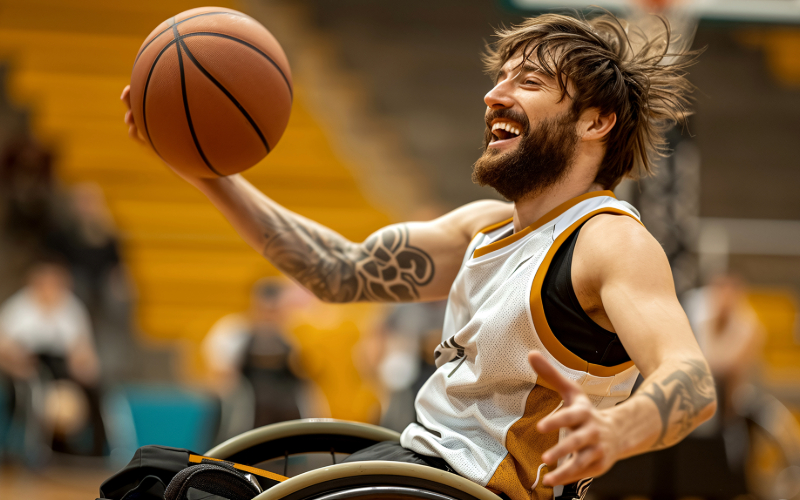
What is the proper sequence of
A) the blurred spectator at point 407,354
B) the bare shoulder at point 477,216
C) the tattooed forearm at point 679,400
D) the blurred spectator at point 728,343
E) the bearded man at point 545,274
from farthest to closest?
the blurred spectator at point 407,354
the blurred spectator at point 728,343
the bare shoulder at point 477,216
the bearded man at point 545,274
the tattooed forearm at point 679,400

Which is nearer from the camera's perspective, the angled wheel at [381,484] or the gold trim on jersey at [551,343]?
the angled wheel at [381,484]

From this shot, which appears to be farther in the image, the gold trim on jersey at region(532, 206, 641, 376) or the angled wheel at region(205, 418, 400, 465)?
the angled wheel at region(205, 418, 400, 465)

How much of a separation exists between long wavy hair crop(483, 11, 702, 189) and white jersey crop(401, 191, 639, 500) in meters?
0.18

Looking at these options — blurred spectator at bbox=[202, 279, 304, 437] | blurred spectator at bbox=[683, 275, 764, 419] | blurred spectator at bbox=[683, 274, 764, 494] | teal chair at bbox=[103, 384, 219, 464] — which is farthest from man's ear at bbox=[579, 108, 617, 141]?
teal chair at bbox=[103, 384, 219, 464]

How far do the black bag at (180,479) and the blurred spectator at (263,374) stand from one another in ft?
12.5

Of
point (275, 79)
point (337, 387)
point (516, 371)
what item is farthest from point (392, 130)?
point (516, 371)

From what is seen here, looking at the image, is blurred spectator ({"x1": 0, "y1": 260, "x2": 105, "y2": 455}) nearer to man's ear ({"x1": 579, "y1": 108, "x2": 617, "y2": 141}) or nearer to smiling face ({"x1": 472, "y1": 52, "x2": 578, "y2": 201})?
smiling face ({"x1": 472, "y1": 52, "x2": 578, "y2": 201})

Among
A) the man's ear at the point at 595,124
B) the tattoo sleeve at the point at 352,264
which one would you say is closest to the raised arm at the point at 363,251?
the tattoo sleeve at the point at 352,264

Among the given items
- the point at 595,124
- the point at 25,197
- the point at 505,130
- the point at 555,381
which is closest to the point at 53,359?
the point at 25,197

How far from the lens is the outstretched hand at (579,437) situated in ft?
3.92

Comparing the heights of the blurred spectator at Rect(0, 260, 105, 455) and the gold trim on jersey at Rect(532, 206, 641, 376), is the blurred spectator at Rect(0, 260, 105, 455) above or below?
below

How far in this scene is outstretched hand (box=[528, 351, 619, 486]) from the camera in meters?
1.19

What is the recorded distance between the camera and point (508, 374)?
64.2 inches

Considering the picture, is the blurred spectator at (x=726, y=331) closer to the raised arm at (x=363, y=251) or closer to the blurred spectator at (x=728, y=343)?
the blurred spectator at (x=728, y=343)
